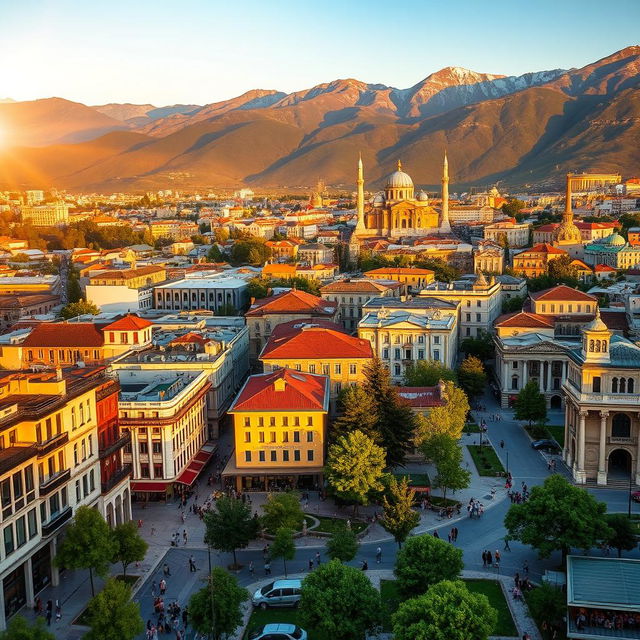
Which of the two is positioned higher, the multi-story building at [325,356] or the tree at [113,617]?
the multi-story building at [325,356]

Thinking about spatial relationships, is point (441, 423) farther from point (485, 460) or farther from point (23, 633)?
point (23, 633)

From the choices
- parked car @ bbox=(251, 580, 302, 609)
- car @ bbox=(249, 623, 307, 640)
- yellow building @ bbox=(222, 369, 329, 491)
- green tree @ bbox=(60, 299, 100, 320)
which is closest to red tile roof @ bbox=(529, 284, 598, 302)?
yellow building @ bbox=(222, 369, 329, 491)

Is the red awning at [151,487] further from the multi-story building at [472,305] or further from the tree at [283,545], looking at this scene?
the multi-story building at [472,305]

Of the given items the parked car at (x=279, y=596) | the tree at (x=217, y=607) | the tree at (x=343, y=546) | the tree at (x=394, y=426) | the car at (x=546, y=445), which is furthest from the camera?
the car at (x=546, y=445)

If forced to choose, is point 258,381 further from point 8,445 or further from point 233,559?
point 8,445

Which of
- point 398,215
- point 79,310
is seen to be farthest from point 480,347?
point 398,215

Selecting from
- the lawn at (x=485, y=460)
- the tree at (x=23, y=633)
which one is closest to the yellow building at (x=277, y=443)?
the lawn at (x=485, y=460)

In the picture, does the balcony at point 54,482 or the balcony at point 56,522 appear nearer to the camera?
the balcony at point 54,482
